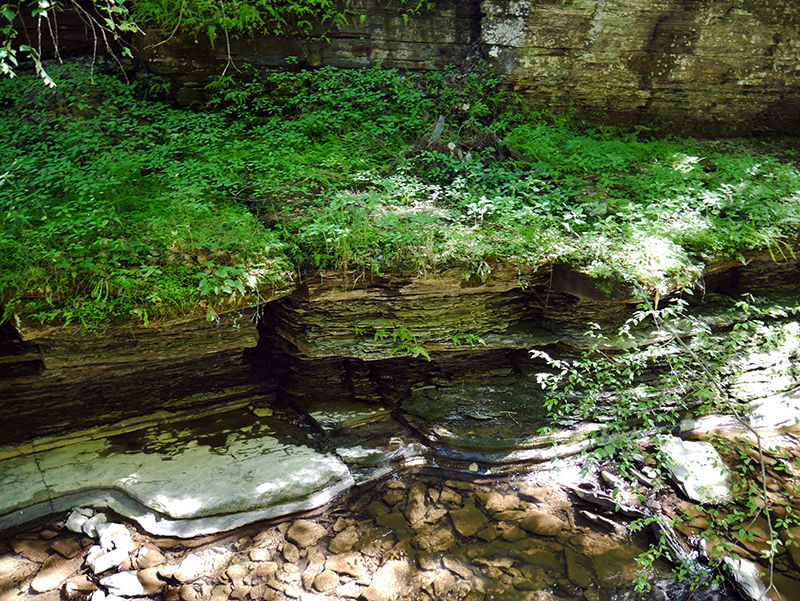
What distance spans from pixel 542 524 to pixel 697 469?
1.65 meters

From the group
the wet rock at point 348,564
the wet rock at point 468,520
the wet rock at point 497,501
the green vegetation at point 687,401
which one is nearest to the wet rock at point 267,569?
the wet rock at point 348,564

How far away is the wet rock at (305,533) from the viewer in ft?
13.0

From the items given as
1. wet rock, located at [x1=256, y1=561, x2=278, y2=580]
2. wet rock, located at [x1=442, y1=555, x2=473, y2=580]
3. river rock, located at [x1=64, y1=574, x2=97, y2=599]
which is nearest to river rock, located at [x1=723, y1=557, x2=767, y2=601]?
wet rock, located at [x1=442, y1=555, x2=473, y2=580]

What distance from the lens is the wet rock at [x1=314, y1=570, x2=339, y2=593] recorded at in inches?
143

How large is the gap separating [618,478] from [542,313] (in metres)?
1.68

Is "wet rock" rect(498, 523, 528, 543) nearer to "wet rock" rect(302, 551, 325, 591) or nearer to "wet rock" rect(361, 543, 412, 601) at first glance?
"wet rock" rect(361, 543, 412, 601)

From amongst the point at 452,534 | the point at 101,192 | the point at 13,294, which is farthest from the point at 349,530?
the point at 101,192

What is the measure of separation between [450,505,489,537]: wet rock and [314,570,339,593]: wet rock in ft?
3.39


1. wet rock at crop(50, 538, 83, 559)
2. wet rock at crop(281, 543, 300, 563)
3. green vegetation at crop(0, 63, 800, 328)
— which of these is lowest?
wet rock at crop(281, 543, 300, 563)

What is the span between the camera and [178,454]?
4.56 metres

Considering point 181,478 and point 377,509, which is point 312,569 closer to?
point 377,509

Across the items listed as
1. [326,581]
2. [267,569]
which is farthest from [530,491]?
[267,569]

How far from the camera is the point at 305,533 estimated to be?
4023 millimetres

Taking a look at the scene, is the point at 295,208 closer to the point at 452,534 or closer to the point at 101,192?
the point at 101,192
